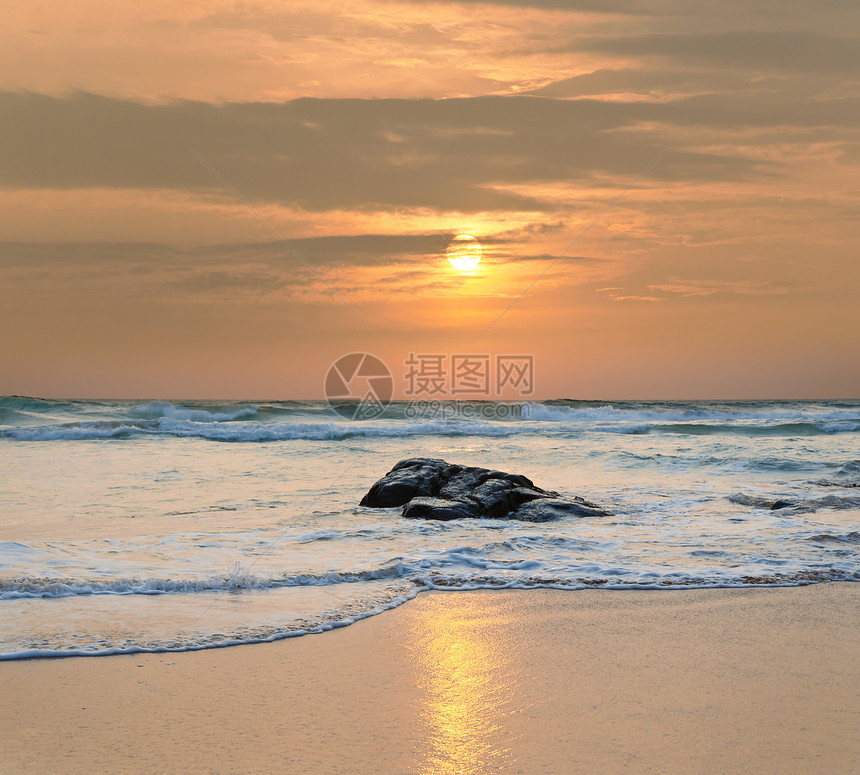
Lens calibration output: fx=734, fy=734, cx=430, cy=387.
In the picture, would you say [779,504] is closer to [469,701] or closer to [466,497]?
[466,497]

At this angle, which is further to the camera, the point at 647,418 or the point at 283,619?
the point at 647,418

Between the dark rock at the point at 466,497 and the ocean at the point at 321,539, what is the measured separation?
0.34 meters

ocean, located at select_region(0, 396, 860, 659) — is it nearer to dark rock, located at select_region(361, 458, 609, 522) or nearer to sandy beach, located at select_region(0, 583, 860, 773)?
dark rock, located at select_region(361, 458, 609, 522)

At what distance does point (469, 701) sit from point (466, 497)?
5894mm

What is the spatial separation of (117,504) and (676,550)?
283 inches

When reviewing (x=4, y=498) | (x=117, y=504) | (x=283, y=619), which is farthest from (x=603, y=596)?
(x=4, y=498)

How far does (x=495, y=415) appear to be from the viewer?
37875 millimetres

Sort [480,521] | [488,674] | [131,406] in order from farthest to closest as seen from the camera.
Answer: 1. [131,406]
2. [480,521]
3. [488,674]

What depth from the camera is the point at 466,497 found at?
30.6ft

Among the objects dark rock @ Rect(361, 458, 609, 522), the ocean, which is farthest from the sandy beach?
dark rock @ Rect(361, 458, 609, 522)

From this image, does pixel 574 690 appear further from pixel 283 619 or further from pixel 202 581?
pixel 202 581

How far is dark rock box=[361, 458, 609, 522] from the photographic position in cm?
891

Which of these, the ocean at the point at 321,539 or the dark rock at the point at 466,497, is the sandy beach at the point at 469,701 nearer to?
the ocean at the point at 321,539

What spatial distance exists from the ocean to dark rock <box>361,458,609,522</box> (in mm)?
345
